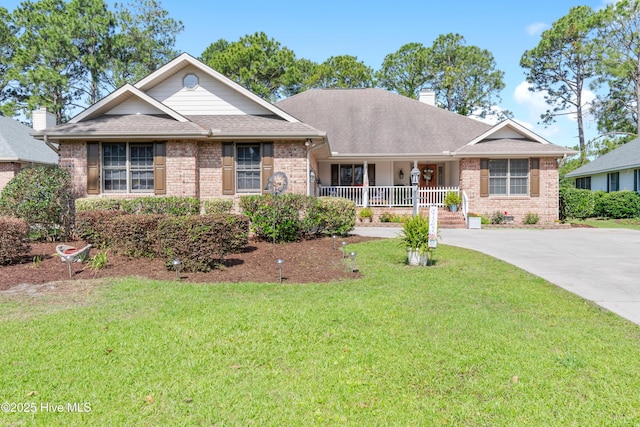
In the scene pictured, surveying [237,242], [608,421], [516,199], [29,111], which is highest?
[29,111]

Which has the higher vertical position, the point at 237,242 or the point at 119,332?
the point at 237,242

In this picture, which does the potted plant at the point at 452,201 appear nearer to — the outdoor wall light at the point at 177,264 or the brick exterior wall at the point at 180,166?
the brick exterior wall at the point at 180,166

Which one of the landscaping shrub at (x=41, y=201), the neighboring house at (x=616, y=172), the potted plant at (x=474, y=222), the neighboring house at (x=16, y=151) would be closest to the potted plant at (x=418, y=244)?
the landscaping shrub at (x=41, y=201)

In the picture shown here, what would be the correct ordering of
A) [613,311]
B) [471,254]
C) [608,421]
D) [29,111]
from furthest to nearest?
[29,111] < [471,254] < [613,311] < [608,421]

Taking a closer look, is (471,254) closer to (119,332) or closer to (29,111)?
(119,332)

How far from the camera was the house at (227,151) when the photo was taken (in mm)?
13391

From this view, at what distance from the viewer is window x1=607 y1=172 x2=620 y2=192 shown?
26547mm

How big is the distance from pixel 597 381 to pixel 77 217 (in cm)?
1007

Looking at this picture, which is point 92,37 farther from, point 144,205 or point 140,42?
point 144,205

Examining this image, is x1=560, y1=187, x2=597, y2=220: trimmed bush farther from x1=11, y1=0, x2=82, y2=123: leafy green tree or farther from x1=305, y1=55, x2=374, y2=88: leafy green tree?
x1=11, y1=0, x2=82, y2=123: leafy green tree

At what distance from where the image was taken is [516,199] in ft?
60.6

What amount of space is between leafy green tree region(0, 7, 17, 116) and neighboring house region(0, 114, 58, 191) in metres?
14.1

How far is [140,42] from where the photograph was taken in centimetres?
3684

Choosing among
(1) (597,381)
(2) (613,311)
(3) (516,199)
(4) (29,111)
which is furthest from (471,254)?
(4) (29,111)
